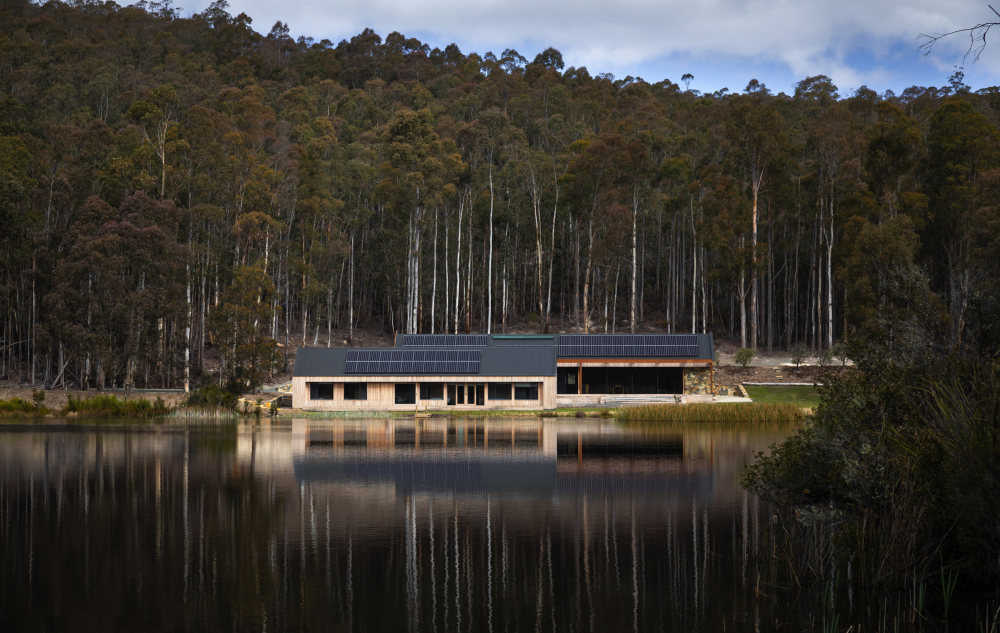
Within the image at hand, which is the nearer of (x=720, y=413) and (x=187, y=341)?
(x=720, y=413)

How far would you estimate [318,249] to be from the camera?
180 feet

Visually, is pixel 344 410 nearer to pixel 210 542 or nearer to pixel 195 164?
pixel 195 164

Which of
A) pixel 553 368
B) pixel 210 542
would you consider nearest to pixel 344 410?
pixel 553 368

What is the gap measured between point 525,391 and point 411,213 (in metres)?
17.5

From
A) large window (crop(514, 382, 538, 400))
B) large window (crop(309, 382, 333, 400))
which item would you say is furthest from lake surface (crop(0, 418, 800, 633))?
large window (crop(514, 382, 538, 400))

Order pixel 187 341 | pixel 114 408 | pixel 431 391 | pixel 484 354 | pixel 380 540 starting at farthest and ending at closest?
pixel 484 354, pixel 431 391, pixel 187 341, pixel 114 408, pixel 380 540

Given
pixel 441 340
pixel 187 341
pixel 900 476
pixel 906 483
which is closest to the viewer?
pixel 906 483

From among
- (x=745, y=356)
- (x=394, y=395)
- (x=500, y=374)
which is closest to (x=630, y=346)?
(x=745, y=356)

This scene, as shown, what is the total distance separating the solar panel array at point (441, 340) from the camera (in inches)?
1938

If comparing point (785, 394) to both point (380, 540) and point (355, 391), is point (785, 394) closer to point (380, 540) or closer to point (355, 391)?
point (355, 391)

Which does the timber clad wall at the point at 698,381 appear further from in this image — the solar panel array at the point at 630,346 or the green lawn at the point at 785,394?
the green lawn at the point at 785,394

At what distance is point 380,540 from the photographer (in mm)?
15047

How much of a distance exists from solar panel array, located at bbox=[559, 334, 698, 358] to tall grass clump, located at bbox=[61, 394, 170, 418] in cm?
1957

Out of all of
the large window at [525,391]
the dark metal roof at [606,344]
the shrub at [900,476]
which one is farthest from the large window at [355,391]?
the shrub at [900,476]
